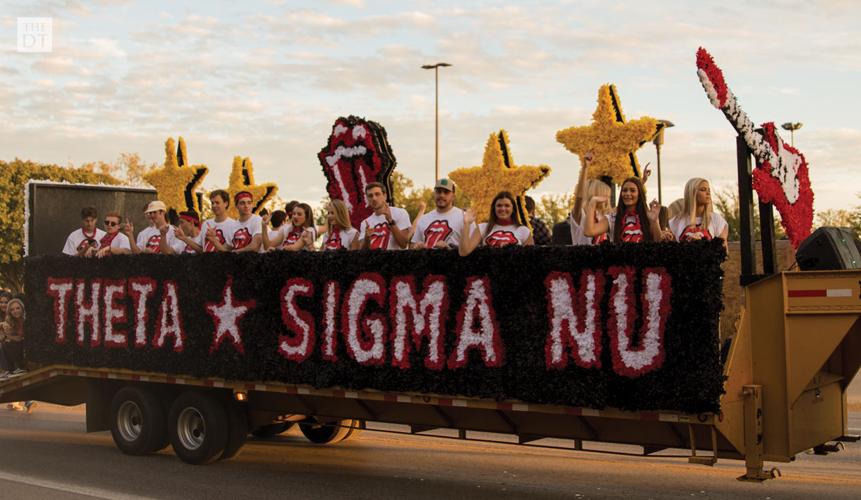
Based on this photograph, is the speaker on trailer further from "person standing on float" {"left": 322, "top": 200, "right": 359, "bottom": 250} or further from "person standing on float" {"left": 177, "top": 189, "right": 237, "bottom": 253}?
"person standing on float" {"left": 177, "top": 189, "right": 237, "bottom": 253}

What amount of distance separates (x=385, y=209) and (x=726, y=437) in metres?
4.02

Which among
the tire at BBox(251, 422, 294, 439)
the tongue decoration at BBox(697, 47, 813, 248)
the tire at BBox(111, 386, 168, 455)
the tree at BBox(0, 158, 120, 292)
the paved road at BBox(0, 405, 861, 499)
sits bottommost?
the paved road at BBox(0, 405, 861, 499)

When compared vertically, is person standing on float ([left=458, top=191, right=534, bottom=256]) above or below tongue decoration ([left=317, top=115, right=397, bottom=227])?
below

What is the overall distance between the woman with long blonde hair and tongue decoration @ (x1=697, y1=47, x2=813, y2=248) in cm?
50

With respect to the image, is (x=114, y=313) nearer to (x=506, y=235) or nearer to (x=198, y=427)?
(x=198, y=427)

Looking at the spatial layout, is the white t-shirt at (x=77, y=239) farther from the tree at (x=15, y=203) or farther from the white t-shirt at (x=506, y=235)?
the tree at (x=15, y=203)

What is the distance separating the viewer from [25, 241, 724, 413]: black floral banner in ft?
24.2

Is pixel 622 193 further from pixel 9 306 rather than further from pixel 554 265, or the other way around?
pixel 9 306

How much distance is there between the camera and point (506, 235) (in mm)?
8883

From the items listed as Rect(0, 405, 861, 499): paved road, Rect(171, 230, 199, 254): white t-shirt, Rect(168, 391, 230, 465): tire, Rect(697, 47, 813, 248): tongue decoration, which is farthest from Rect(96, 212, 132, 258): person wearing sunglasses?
Rect(697, 47, 813, 248): tongue decoration

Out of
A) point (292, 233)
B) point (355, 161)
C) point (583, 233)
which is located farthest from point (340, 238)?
point (583, 233)

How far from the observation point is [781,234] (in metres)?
34.5

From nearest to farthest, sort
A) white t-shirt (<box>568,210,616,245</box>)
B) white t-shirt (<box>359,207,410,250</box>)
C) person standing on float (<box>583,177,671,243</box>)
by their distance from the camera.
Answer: person standing on float (<box>583,177,671,243</box>) < white t-shirt (<box>568,210,616,245</box>) < white t-shirt (<box>359,207,410,250</box>)

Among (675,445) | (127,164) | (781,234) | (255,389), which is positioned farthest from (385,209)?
(127,164)
